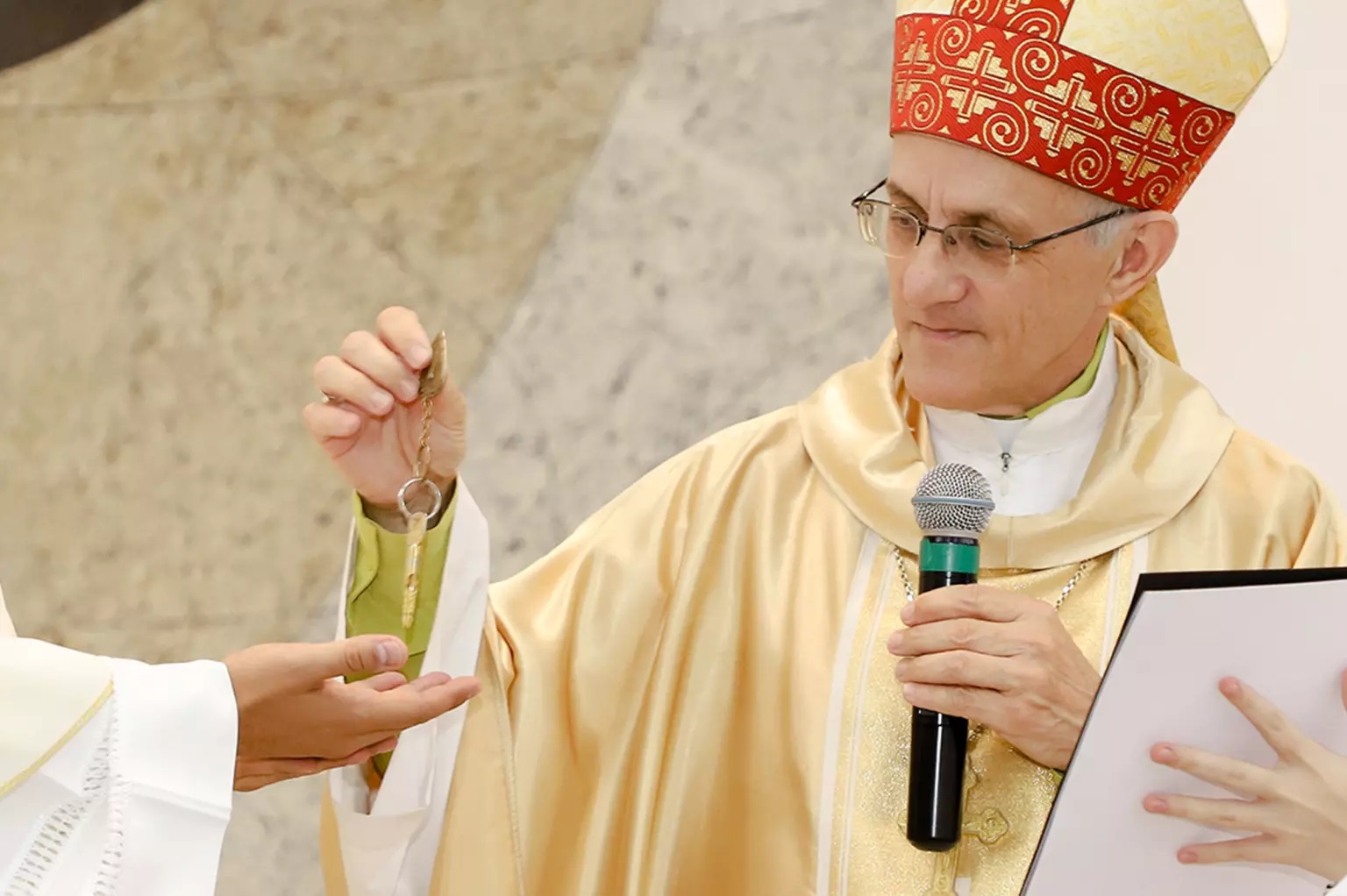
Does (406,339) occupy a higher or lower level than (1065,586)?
higher

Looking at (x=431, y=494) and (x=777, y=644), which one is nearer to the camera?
(x=431, y=494)

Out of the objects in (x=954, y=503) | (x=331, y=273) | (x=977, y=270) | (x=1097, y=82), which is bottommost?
(x=954, y=503)

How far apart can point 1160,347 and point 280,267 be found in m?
2.68

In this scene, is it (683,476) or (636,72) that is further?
(636,72)

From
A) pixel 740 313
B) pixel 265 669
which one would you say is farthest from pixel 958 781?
pixel 740 313

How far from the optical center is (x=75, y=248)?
15.5 ft

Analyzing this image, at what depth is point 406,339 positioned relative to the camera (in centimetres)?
222

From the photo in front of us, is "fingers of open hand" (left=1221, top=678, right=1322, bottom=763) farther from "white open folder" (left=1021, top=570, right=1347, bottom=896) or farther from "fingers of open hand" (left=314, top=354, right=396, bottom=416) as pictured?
"fingers of open hand" (left=314, top=354, right=396, bottom=416)

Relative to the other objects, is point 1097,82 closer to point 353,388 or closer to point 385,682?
point 353,388

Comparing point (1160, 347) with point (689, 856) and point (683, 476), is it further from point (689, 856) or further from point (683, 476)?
point (689, 856)

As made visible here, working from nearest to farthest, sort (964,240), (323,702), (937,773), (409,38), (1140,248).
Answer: (323,702), (937,773), (964,240), (1140,248), (409,38)

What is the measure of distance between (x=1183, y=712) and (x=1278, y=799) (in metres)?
0.18

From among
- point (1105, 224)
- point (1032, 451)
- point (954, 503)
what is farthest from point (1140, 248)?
point (954, 503)

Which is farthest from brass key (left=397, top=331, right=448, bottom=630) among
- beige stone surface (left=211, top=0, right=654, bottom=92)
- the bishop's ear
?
beige stone surface (left=211, top=0, right=654, bottom=92)
